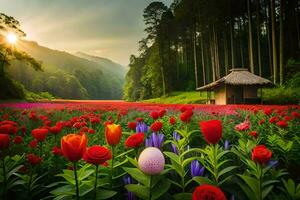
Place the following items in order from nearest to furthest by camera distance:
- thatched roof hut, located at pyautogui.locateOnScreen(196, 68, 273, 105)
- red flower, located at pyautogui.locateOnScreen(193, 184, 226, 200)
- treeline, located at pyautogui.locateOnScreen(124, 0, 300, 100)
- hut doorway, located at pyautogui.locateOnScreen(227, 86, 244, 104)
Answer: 1. red flower, located at pyautogui.locateOnScreen(193, 184, 226, 200)
2. thatched roof hut, located at pyautogui.locateOnScreen(196, 68, 273, 105)
3. hut doorway, located at pyautogui.locateOnScreen(227, 86, 244, 104)
4. treeline, located at pyautogui.locateOnScreen(124, 0, 300, 100)

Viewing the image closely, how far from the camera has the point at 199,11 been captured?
137ft

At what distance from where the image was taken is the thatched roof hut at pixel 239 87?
2953cm

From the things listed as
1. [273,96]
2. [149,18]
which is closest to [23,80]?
[149,18]

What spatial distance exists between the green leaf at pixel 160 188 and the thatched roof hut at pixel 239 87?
2865cm

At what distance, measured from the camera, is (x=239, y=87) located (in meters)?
31.1

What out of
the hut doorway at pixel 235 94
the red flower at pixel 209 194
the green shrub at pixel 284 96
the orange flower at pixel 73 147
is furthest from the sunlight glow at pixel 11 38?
the red flower at pixel 209 194

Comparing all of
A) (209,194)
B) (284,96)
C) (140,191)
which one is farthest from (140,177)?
(284,96)

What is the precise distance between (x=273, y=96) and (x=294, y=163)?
83.0 feet

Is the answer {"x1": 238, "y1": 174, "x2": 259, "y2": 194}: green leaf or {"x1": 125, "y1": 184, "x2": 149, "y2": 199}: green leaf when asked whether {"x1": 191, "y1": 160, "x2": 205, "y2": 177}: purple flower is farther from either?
{"x1": 125, "y1": 184, "x2": 149, "y2": 199}: green leaf

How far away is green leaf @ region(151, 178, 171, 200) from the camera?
1.83 m

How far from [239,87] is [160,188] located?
100ft

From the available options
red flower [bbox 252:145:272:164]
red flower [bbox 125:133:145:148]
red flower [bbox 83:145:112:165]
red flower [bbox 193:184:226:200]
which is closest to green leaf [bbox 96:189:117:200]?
red flower [bbox 83:145:112:165]

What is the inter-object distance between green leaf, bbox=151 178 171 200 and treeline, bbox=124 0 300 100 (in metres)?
29.7

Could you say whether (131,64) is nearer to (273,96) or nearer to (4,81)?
(4,81)
